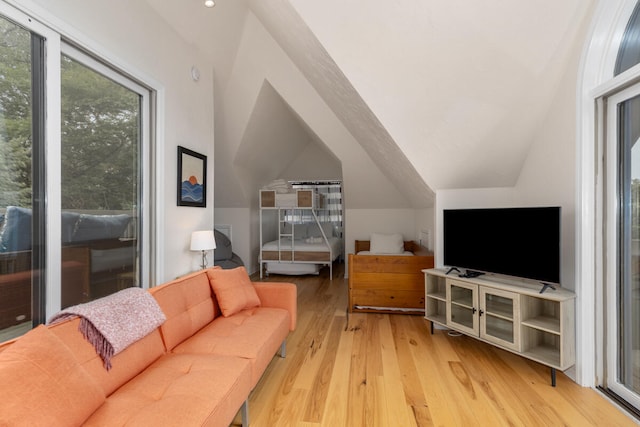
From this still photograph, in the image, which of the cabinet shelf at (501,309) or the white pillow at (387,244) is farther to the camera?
the white pillow at (387,244)

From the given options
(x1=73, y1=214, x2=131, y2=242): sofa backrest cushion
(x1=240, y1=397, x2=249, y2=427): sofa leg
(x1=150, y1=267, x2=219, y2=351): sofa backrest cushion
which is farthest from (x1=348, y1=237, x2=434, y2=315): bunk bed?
(x1=73, y1=214, x2=131, y2=242): sofa backrest cushion

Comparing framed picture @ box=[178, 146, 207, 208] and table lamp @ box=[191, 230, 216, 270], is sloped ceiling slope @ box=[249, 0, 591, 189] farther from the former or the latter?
table lamp @ box=[191, 230, 216, 270]

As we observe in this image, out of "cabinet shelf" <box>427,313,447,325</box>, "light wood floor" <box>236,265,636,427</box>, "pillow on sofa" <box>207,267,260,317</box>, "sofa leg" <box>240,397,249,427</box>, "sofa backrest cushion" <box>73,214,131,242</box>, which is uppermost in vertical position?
"sofa backrest cushion" <box>73,214,131,242</box>

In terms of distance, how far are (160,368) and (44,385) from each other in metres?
0.58

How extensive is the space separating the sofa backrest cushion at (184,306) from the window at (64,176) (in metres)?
0.60

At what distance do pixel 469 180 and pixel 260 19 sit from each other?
113 inches

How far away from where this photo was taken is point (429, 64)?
7.66 ft

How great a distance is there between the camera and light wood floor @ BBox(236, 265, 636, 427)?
1.75m

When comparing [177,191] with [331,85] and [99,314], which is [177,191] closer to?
[99,314]

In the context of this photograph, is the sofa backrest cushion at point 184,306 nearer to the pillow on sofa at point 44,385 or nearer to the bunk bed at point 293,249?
the pillow on sofa at point 44,385

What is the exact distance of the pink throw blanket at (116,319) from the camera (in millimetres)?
1366

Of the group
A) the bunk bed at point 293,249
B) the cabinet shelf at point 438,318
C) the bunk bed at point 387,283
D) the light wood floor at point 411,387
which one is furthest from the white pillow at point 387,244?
the light wood floor at point 411,387

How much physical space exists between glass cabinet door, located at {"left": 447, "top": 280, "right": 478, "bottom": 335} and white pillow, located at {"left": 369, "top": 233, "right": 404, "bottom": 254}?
1954 millimetres

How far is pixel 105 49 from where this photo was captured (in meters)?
2.07
